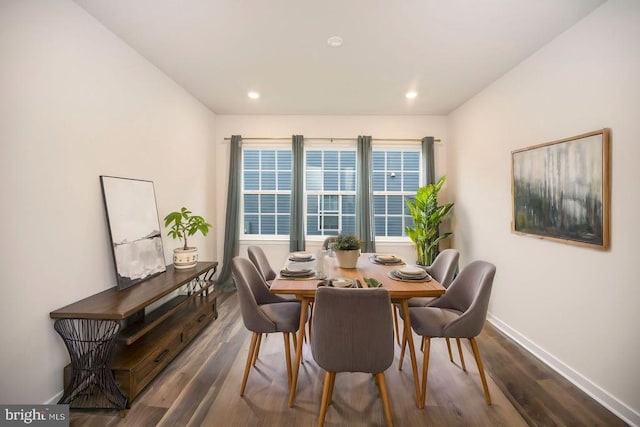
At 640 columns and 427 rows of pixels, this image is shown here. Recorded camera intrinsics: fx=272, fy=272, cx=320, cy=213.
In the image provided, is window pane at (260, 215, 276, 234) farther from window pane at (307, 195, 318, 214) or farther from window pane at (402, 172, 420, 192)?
window pane at (402, 172, 420, 192)

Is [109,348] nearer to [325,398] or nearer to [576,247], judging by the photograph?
[325,398]

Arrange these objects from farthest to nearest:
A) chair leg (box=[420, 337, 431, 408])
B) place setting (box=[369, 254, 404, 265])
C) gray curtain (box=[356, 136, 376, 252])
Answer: gray curtain (box=[356, 136, 376, 252])
place setting (box=[369, 254, 404, 265])
chair leg (box=[420, 337, 431, 408])

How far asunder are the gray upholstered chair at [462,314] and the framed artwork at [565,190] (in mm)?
807

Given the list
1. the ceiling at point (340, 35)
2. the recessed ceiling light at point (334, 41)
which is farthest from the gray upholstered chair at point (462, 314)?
the recessed ceiling light at point (334, 41)

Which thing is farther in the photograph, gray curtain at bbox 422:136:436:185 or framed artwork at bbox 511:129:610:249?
gray curtain at bbox 422:136:436:185

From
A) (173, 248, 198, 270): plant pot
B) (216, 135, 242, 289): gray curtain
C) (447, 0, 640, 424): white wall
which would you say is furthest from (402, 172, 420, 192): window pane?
(173, 248, 198, 270): plant pot

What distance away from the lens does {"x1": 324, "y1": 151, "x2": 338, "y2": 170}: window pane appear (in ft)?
14.8

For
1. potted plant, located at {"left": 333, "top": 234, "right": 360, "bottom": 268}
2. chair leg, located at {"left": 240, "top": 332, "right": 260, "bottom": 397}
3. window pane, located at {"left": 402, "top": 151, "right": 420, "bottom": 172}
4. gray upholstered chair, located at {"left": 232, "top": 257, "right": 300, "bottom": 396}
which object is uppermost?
window pane, located at {"left": 402, "top": 151, "right": 420, "bottom": 172}

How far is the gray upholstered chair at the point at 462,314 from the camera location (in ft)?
5.96

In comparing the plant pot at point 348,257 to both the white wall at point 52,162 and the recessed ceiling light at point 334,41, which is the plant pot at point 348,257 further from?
the white wall at point 52,162

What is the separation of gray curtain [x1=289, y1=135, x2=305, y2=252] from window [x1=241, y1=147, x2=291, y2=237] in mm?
278

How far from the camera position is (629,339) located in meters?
1.76

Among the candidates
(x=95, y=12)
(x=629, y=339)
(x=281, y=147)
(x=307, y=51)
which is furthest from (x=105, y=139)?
(x=629, y=339)

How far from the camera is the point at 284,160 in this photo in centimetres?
453
